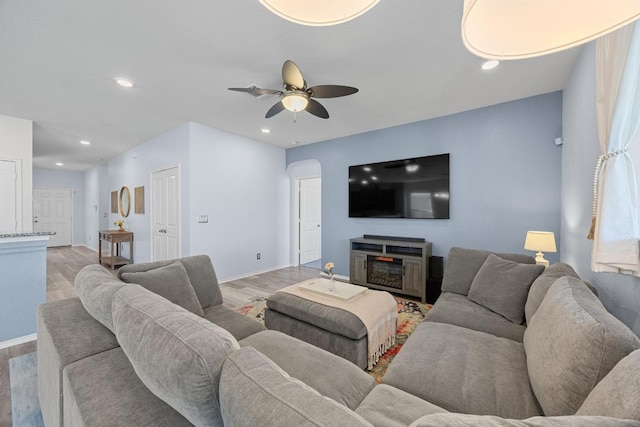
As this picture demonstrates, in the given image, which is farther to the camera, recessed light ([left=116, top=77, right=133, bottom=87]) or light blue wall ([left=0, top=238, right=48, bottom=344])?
recessed light ([left=116, top=77, right=133, bottom=87])

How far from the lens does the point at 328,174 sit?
16.3 feet

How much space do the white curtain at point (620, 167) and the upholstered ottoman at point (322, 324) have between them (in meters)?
1.45

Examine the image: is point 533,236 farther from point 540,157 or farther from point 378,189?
point 378,189

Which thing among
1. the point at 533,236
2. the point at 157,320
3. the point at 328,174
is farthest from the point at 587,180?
the point at 328,174

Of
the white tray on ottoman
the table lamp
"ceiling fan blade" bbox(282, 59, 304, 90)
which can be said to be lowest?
the white tray on ottoman

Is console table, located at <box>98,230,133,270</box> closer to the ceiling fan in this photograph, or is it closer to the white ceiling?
the white ceiling

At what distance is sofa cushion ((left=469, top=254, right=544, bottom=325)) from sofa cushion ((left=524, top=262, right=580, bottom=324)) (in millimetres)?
79

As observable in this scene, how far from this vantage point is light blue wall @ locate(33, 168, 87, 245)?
26.6 feet

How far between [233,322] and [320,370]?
0.82m

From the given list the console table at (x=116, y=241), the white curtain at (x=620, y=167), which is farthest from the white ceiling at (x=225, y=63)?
the console table at (x=116, y=241)

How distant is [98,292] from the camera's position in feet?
4.05

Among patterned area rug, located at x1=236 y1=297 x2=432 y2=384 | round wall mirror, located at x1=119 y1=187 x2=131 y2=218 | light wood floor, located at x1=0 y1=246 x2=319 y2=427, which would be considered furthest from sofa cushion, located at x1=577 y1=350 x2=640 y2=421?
round wall mirror, located at x1=119 y1=187 x2=131 y2=218

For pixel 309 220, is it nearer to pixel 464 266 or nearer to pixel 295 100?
pixel 295 100

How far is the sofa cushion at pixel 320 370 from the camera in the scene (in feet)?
3.72
